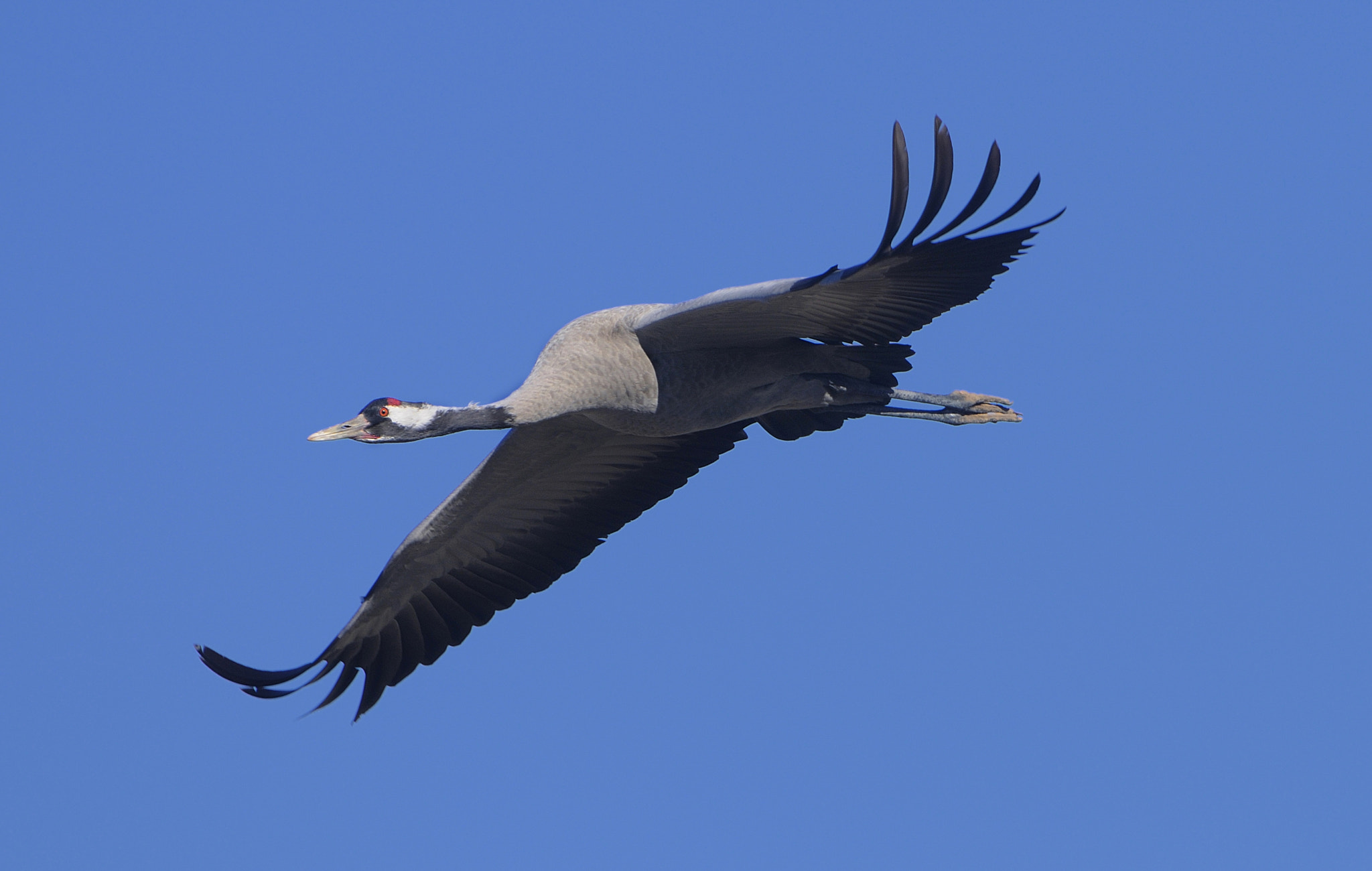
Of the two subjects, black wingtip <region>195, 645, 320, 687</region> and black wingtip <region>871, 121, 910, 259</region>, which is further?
black wingtip <region>195, 645, 320, 687</region>

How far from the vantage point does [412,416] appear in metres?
8.24

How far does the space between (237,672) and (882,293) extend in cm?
466

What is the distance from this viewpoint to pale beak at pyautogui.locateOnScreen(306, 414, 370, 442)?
26.6 ft

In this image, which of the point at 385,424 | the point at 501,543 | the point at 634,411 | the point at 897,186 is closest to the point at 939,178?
the point at 897,186

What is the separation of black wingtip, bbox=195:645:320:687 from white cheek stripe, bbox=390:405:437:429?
225cm

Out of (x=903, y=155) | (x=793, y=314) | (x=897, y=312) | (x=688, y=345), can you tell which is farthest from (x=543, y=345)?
(x=903, y=155)

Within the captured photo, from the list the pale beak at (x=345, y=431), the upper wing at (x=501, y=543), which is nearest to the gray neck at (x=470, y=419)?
the pale beak at (x=345, y=431)

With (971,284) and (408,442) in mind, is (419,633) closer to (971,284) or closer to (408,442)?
(408,442)

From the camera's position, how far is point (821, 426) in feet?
31.9

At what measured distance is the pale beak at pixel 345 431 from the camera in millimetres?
8109

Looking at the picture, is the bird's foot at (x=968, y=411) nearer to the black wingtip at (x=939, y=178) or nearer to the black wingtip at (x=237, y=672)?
the black wingtip at (x=939, y=178)

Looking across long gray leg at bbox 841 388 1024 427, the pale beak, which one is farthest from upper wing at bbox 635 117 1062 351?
Answer: the pale beak

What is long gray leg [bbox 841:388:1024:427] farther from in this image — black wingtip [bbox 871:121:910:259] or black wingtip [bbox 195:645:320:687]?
black wingtip [bbox 195:645:320:687]

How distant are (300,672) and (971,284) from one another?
4.86 m
